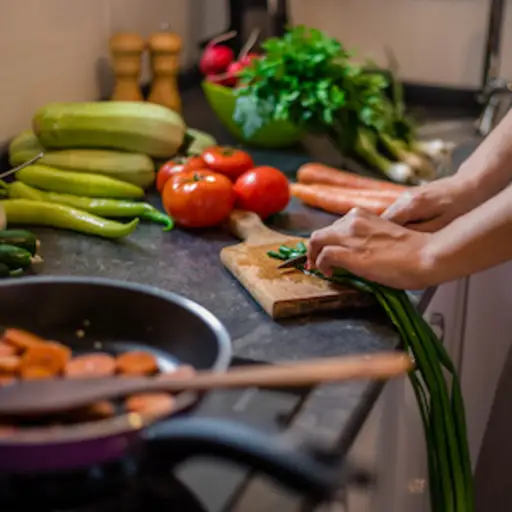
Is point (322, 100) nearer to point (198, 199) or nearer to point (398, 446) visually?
point (198, 199)

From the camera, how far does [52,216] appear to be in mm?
1315

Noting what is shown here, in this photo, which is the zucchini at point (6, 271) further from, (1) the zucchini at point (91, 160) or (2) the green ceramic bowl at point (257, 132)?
(2) the green ceramic bowl at point (257, 132)

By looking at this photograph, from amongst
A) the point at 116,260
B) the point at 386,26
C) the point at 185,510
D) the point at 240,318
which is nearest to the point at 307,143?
the point at 386,26

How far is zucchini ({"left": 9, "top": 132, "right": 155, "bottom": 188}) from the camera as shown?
1415mm

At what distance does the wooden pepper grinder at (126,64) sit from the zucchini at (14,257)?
2.28 feet

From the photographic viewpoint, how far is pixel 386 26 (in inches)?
86.7

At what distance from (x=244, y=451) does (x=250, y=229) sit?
679 millimetres

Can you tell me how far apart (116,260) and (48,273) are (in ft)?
0.33

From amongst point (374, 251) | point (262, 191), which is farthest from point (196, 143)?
point (374, 251)

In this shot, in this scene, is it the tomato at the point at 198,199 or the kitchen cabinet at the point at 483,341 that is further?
the kitchen cabinet at the point at 483,341

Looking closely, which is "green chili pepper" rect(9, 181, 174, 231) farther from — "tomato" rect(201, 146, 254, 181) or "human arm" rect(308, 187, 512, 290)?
"human arm" rect(308, 187, 512, 290)

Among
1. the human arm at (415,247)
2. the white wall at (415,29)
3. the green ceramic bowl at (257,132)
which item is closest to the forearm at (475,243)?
the human arm at (415,247)

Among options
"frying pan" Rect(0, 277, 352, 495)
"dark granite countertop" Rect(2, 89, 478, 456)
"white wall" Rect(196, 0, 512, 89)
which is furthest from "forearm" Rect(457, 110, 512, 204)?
"white wall" Rect(196, 0, 512, 89)

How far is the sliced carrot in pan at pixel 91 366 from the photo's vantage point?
80cm
